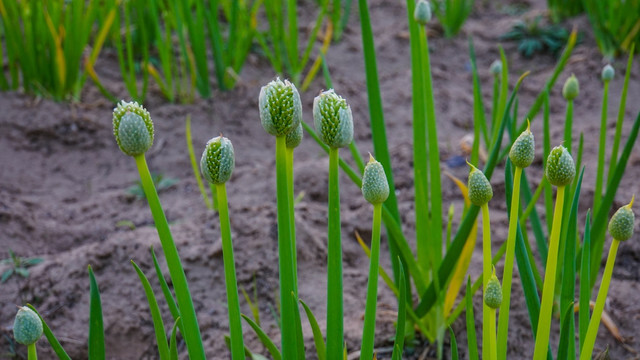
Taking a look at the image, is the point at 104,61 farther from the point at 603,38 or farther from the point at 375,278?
the point at 375,278

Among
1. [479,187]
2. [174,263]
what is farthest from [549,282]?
[174,263]

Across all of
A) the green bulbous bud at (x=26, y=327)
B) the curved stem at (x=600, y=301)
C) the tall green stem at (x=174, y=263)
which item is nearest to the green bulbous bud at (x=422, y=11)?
the curved stem at (x=600, y=301)

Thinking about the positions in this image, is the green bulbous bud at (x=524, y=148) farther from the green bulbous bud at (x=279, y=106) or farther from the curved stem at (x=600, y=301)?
the green bulbous bud at (x=279, y=106)

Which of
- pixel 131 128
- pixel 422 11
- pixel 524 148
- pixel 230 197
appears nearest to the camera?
pixel 131 128

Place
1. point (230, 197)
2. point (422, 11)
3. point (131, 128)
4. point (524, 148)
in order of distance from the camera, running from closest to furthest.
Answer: point (131, 128)
point (524, 148)
point (422, 11)
point (230, 197)

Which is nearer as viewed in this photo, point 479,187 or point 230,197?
point 479,187

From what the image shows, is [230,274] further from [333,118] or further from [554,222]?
[554,222]

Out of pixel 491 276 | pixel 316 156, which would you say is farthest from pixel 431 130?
pixel 316 156
